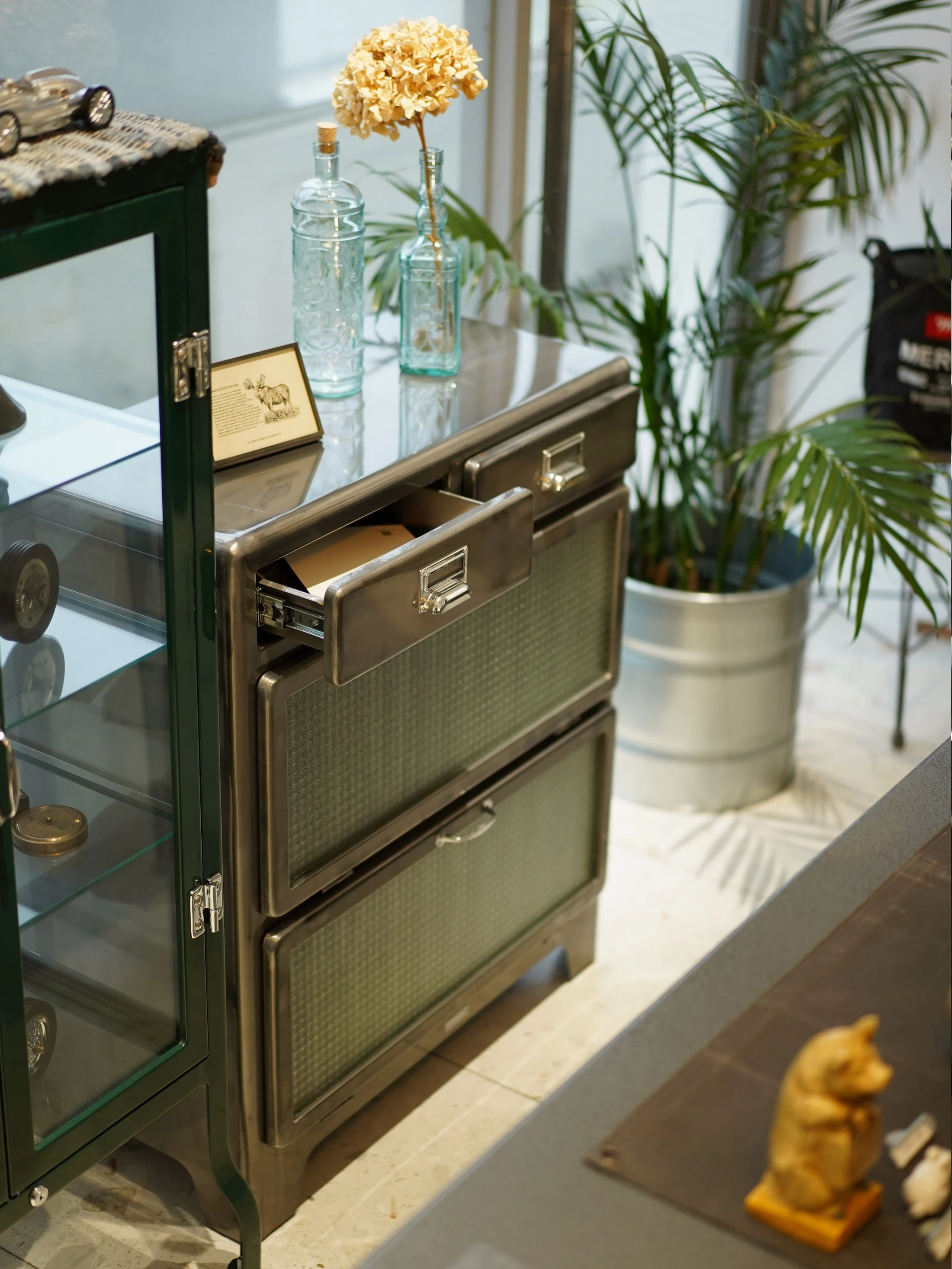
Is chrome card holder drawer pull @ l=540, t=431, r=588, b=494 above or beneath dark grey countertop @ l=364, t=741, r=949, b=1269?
above

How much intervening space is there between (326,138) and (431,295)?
275 millimetres

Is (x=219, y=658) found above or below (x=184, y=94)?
below

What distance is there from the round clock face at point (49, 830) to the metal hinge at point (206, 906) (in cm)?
16

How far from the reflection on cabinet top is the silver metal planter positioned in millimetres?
749

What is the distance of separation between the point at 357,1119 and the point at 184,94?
1536mm

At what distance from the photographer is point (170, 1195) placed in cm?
221

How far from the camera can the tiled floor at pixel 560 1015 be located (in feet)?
7.04

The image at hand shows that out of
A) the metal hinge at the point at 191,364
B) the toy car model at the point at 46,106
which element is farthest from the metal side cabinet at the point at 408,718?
the toy car model at the point at 46,106

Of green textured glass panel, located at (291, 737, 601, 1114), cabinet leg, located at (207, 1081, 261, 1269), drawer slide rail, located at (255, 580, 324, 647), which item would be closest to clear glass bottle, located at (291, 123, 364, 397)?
drawer slide rail, located at (255, 580, 324, 647)

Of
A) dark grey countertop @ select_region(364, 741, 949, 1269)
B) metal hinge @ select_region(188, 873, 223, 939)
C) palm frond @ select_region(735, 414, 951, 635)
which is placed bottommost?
metal hinge @ select_region(188, 873, 223, 939)

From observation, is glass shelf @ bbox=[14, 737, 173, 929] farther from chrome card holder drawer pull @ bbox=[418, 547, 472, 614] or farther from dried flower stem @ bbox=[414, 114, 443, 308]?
dried flower stem @ bbox=[414, 114, 443, 308]

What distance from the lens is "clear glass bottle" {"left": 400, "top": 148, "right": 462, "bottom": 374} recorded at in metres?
2.19

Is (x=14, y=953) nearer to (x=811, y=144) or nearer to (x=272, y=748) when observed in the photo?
(x=272, y=748)

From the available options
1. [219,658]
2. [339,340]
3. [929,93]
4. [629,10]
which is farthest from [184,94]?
[929,93]
